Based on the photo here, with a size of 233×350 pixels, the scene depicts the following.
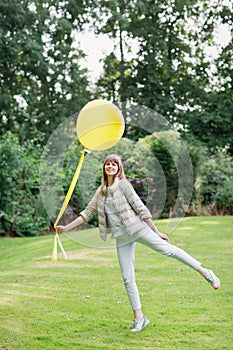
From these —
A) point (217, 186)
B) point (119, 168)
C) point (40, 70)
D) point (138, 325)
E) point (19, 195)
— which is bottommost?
point (138, 325)

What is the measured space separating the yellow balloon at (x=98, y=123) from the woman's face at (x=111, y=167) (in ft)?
0.97

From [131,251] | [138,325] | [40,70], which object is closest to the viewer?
[131,251]

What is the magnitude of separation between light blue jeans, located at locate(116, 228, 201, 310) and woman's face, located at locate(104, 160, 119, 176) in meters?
0.54

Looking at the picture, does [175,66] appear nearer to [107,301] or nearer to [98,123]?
[107,301]

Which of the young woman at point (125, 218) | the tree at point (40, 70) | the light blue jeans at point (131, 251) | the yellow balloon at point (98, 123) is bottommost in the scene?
the light blue jeans at point (131, 251)

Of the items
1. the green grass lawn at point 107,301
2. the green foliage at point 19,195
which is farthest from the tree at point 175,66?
the green grass lawn at point 107,301

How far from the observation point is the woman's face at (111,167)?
5.07m

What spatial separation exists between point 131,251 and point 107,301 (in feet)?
5.11

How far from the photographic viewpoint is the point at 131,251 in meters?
5.25

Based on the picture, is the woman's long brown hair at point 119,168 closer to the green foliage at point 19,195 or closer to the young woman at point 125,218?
the young woman at point 125,218

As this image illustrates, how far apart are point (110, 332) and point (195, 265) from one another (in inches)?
42.8

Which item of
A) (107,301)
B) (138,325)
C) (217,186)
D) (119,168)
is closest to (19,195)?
(217,186)

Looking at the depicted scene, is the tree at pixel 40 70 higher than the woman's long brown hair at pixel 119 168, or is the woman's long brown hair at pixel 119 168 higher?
the tree at pixel 40 70

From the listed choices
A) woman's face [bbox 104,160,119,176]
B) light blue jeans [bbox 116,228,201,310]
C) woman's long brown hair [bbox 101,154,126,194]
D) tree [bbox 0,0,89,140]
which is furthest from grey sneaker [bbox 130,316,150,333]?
tree [bbox 0,0,89,140]
